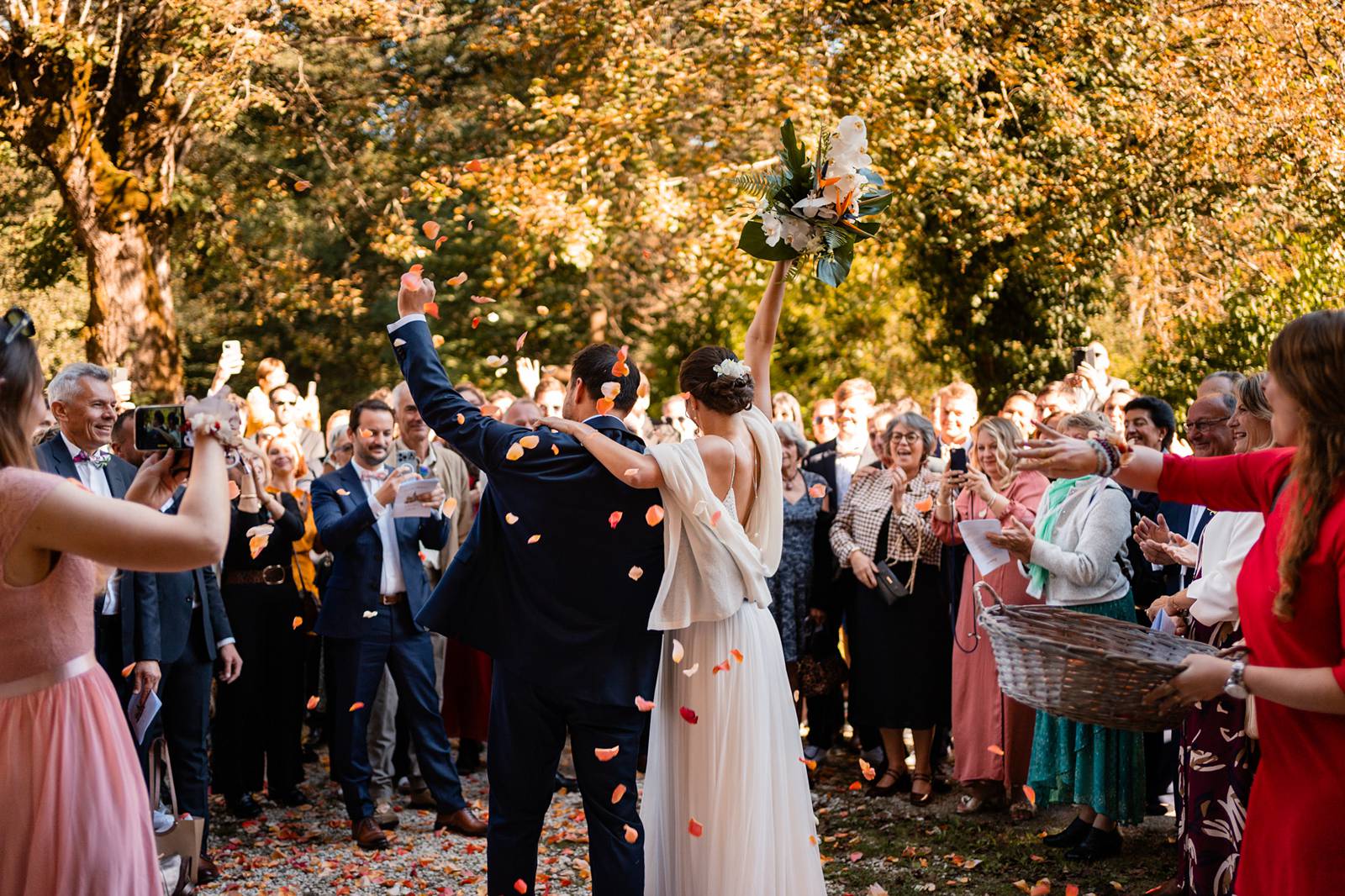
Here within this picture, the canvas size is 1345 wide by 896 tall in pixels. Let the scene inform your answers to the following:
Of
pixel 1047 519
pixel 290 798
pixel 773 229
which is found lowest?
pixel 290 798

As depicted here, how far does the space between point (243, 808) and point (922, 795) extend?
380 cm

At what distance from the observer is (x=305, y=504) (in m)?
7.66

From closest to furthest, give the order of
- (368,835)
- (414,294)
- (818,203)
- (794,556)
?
(414,294) → (818,203) → (368,835) → (794,556)

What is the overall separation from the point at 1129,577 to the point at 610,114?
9482 millimetres

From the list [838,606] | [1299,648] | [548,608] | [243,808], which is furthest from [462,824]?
[1299,648]

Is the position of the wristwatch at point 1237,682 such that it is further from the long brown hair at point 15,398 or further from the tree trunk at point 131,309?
the tree trunk at point 131,309

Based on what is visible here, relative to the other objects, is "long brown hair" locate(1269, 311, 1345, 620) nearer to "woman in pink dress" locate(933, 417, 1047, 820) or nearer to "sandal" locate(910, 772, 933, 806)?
"woman in pink dress" locate(933, 417, 1047, 820)

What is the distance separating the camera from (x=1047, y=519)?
6.20m

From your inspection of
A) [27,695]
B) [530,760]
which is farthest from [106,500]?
[530,760]

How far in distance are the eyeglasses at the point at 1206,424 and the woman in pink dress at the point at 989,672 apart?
121 centimetres

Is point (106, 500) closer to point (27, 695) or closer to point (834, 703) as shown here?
point (27, 695)

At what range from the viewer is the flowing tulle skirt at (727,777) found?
15.1 ft

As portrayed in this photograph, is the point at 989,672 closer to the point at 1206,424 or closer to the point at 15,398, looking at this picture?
the point at 1206,424

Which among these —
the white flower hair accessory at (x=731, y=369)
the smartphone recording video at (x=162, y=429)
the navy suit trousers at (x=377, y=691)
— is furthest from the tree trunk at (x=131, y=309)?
the smartphone recording video at (x=162, y=429)
